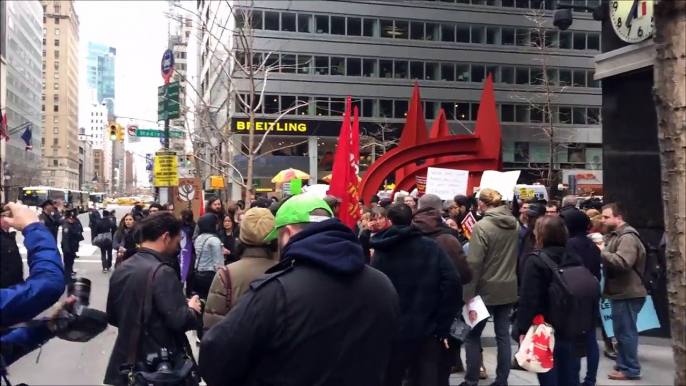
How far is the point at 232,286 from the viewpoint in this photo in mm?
4695

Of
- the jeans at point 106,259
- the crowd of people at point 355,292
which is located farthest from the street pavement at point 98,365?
the jeans at point 106,259

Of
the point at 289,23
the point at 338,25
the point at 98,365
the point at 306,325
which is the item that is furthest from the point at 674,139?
the point at 338,25

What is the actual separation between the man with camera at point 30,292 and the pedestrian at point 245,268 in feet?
5.38

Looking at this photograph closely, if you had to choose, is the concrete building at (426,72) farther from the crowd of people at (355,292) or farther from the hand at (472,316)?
the hand at (472,316)

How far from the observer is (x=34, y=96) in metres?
126

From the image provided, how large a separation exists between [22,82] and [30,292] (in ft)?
401

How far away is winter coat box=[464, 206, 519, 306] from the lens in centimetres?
700

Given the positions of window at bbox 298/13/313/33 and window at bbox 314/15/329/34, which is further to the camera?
window at bbox 314/15/329/34


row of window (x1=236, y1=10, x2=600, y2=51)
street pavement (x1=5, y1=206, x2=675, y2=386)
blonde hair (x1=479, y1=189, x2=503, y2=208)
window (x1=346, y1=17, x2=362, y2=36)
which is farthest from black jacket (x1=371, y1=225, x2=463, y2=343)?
window (x1=346, y1=17, x2=362, y2=36)

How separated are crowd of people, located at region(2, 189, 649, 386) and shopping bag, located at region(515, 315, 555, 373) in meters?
0.16

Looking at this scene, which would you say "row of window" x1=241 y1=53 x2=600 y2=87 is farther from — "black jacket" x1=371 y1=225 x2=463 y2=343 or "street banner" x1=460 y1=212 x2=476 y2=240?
"black jacket" x1=371 y1=225 x2=463 y2=343

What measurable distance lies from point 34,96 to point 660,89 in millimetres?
138322

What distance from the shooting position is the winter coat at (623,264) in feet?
23.3

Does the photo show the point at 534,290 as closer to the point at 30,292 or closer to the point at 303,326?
the point at 303,326
